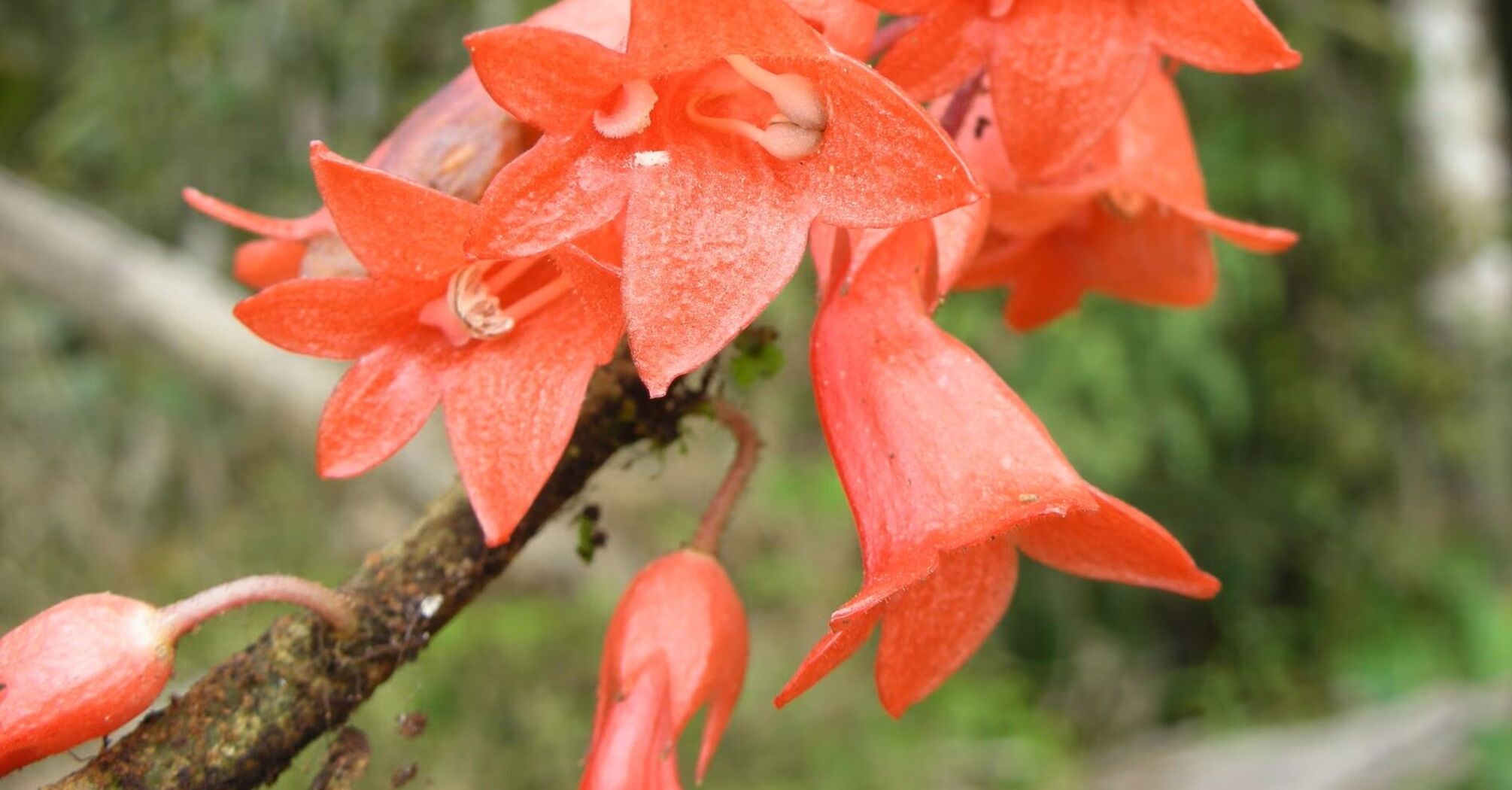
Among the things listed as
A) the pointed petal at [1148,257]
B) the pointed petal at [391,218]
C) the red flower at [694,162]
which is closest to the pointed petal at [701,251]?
the red flower at [694,162]

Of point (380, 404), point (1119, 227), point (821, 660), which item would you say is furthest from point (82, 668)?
point (1119, 227)

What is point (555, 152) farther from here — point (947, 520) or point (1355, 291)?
point (1355, 291)

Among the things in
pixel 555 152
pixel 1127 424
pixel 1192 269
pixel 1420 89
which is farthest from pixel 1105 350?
pixel 555 152

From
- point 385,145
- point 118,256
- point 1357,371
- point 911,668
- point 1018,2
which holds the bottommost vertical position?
Result: point 1357,371

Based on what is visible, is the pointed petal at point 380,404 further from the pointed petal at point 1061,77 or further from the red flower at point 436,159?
the pointed petal at point 1061,77

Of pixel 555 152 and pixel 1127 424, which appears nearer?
pixel 555 152

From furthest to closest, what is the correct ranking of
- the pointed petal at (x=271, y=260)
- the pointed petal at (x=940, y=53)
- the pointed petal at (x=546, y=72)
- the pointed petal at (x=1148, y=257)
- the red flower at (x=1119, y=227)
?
the pointed petal at (x=1148, y=257), the red flower at (x=1119, y=227), the pointed petal at (x=271, y=260), the pointed petal at (x=940, y=53), the pointed petal at (x=546, y=72)

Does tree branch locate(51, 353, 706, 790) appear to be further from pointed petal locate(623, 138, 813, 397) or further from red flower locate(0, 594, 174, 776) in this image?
pointed petal locate(623, 138, 813, 397)
